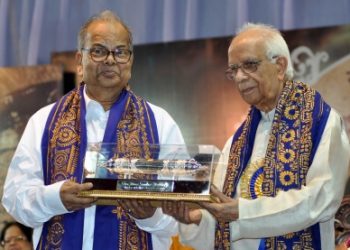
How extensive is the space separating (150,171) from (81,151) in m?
0.50

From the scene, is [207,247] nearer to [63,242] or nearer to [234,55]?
[63,242]

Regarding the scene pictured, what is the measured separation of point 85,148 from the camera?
3285mm

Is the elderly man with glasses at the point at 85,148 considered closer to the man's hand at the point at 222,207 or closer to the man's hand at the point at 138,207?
the man's hand at the point at 138,207

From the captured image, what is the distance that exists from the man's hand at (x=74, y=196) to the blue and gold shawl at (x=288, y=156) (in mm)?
617

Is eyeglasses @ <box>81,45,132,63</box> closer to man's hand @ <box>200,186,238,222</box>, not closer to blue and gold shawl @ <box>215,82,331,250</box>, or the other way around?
blue and gold shawl @ <box>215,82,331,250</box>

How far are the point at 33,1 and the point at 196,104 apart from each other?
5.94 ft

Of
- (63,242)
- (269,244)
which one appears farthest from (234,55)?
(63,242)

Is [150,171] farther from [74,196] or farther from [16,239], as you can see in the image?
[16,239]

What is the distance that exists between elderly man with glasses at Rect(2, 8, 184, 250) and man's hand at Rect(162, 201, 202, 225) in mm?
103

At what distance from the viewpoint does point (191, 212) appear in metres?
3.18

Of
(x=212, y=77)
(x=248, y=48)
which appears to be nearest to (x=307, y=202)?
(x=248, y=48)

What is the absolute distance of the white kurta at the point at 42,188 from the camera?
10.2ft

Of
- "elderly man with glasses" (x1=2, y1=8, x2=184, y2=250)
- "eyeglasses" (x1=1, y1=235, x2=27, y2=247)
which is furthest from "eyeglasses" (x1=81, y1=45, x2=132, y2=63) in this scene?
"eyeglasses" (x1=1, y1=235, x2=27, y2=247)

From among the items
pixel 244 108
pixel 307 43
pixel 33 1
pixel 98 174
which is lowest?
pixel 98 174
